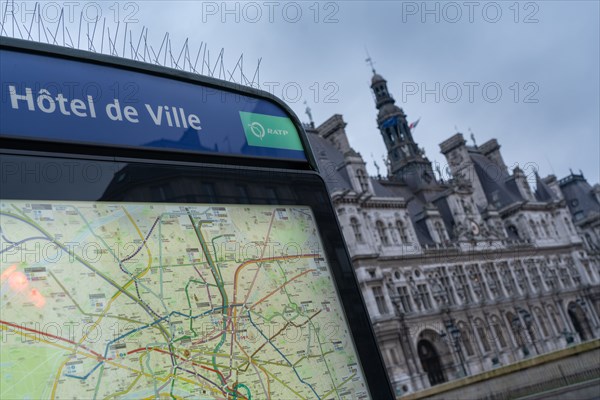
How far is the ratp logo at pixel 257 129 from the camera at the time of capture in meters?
2.58

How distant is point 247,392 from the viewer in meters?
2.07

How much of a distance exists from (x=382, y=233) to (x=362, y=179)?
140 inches

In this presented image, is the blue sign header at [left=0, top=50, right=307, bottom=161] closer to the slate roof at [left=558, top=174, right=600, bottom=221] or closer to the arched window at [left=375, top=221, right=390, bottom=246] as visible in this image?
the arched window at [left=375, top=221, right=390, bottom=246]

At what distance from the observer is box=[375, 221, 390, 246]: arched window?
1313 inches

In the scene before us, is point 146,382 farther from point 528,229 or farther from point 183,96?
point 528,229

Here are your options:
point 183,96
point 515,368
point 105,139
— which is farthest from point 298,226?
point 515,368

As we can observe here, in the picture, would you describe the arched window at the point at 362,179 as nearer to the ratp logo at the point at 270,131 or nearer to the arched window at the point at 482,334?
the arched window at the point at 482,334

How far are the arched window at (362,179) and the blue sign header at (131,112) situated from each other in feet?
104

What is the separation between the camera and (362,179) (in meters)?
34.6

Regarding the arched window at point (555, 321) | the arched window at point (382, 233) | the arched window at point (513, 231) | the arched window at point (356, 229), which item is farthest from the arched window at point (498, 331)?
the arched window at point (356, 229)

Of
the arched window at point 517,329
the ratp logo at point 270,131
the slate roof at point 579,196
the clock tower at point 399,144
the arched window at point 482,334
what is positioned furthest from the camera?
the slate roof at point 579,196

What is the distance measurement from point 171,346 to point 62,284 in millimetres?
434

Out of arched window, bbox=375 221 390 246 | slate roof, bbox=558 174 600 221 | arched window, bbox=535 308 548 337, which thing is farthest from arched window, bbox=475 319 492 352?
slate roof, bbox=558 174 600 221

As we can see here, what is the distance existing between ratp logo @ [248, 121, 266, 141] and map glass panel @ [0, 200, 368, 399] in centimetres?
35
